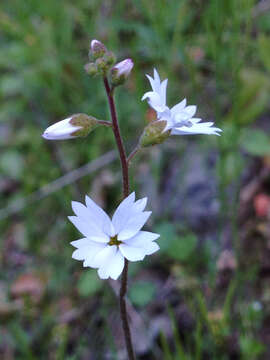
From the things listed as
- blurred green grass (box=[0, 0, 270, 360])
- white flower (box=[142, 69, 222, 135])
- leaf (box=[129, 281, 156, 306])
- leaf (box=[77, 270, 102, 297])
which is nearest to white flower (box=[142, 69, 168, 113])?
white flower (box=[142, 69, 222, 135])

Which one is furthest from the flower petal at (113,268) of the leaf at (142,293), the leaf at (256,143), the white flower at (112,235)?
the leaf at (256,143)

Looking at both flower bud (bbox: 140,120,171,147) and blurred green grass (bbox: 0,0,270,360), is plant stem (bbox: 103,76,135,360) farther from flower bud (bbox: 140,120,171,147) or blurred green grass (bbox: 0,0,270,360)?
blurred green grass (bbox: 0,0,270,360)

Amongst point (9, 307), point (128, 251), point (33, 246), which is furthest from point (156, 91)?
point (33, 246)

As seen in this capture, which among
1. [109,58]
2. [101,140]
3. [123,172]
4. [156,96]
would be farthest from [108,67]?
[101,140]

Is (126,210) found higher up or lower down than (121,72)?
lower down

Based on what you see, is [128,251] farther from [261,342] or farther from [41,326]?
[41,326]

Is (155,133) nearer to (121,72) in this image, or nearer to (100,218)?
(121,72)

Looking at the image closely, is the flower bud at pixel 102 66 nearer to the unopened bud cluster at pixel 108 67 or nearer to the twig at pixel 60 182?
the unopened bud cluster at pixel 108 67
